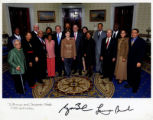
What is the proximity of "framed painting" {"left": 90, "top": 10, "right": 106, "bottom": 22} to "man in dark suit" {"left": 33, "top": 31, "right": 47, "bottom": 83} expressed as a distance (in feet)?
14.9

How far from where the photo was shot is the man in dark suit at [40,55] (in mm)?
3135

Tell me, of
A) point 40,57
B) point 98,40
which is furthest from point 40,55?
point 98,40

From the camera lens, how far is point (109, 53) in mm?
3303

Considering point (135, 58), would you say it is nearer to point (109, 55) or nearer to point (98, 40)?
point (109, 55)

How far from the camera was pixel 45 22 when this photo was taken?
720 centimetres

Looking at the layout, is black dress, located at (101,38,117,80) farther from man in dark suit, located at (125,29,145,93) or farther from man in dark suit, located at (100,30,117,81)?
man in dark suit, located at (125,29,145,93)

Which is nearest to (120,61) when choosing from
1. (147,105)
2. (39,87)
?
(147,105)

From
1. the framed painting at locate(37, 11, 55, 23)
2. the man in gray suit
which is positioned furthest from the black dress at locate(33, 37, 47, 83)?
the framed painting at locate(37, 11, 55, 23)

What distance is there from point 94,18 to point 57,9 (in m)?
2.11

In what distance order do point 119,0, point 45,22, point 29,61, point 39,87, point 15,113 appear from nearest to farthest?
point 15,113 < point 119,0 < point 29,61 < point 39,87 < point 45,22

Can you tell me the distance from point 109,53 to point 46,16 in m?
5.05

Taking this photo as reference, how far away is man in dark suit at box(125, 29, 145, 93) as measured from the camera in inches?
104

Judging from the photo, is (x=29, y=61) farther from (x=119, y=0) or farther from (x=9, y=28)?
(x=9, y=28)
